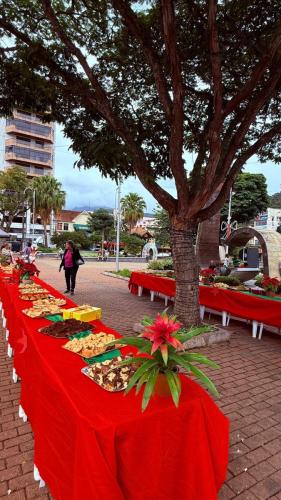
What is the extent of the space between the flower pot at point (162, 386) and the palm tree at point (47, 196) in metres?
42.7

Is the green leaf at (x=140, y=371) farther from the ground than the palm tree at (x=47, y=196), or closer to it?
closer to it

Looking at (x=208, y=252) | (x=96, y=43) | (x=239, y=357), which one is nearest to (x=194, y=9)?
(x=96, y=43)

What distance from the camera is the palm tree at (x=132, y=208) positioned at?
54.6 meters

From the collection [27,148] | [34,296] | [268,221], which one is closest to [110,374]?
[34,296]

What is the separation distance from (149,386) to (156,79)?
500 centimetres

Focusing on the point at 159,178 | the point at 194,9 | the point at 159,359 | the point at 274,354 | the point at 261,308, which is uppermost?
the point at 194,9

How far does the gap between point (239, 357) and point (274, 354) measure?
824mm

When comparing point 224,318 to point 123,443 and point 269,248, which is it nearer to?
point 269,248

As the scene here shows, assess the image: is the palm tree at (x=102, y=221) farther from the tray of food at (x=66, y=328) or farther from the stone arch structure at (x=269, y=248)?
the tray of food at (x=66, y=328)

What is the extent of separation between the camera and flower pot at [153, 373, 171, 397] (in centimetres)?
200

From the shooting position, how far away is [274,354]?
19.0ft

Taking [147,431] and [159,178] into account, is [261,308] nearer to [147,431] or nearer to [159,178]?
[159,178]

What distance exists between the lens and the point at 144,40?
4906 millimetres

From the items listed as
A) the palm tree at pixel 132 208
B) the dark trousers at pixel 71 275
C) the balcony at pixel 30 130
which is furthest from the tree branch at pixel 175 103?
the balcony at pixel 30 130
